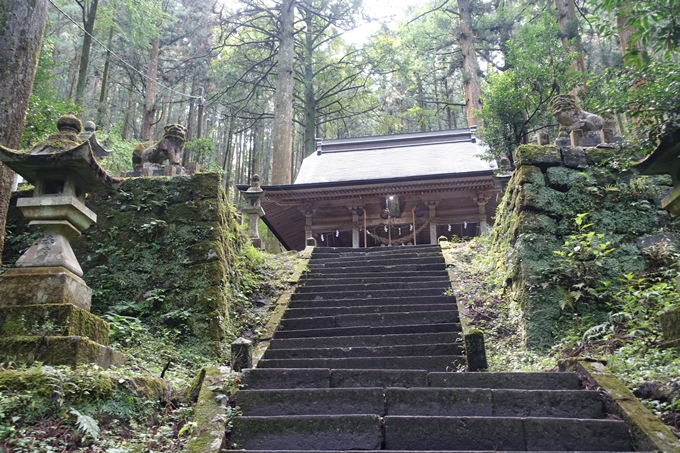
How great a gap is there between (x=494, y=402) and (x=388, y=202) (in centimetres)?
972

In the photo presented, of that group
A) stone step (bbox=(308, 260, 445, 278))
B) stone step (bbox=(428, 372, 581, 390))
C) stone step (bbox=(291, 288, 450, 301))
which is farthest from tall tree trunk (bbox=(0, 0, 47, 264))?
stone step (bbox=(428, 372, 581, 390))

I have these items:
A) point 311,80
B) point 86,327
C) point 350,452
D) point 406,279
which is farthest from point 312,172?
point 350,452

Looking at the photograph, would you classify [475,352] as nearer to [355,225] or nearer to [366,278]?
[366,278]

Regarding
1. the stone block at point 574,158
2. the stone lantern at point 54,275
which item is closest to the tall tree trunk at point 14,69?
the stone lantern at point 54,275

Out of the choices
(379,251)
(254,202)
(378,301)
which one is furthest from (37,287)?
(254,202)

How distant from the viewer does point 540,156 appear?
7863 millimetres

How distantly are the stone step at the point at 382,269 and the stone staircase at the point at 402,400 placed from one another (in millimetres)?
2106

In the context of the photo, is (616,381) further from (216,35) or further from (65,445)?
(216,35)

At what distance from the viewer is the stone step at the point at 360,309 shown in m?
7.20

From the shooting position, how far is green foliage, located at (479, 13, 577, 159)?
1031cm

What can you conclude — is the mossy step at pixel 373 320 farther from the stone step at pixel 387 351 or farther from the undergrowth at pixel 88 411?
the undergrowth at pixel 88 411

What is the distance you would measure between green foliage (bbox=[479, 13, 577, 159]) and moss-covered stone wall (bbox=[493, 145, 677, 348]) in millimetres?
2719

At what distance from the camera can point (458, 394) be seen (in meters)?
4.07

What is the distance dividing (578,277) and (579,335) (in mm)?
841
